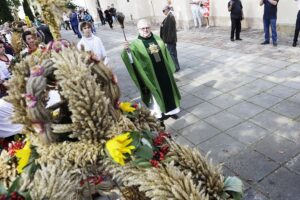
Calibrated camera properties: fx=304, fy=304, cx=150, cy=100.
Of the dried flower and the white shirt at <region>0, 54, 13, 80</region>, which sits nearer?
the dried flower

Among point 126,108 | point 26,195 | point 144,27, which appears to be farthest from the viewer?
point 144,27

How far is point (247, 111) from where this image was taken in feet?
17.4

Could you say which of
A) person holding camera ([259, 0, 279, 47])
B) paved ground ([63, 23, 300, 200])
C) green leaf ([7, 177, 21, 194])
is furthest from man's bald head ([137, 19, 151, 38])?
person holding camera ([259, 0, 279, 47])

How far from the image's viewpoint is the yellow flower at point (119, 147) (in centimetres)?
187

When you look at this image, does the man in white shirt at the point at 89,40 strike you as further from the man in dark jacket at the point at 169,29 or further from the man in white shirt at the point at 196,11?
the man in white shirt at the point at 196,11

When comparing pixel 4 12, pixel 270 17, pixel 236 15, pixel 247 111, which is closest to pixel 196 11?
pixel 236 15

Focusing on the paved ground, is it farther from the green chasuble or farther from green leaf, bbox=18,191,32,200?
green leaf, bbox=18,191,32,200

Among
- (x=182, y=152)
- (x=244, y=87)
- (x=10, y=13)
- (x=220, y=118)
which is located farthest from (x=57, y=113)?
(x=10, y=13)

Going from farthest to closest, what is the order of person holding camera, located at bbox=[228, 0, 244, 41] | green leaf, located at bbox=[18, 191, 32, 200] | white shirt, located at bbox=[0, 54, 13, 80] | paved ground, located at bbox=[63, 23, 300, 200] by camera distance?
person holding camera, located at bbox=[228, 0, 244, 41] → white shirt, located at bbox=[0, 54, 13, 80] → paved ground, located at bbox=[63, 23, 300, 200] → green leaf, located at bbox=[18, 191, 32, 200]

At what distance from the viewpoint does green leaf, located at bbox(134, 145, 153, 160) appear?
1994mm

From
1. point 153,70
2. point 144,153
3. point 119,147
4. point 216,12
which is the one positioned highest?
point 119,147

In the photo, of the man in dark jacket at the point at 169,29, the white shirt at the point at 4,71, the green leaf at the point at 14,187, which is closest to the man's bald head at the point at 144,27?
the white shirt at the point at 4,71

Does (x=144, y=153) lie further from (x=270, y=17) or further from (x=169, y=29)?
(x=270, y=17)

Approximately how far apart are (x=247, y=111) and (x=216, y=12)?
30.3ft
